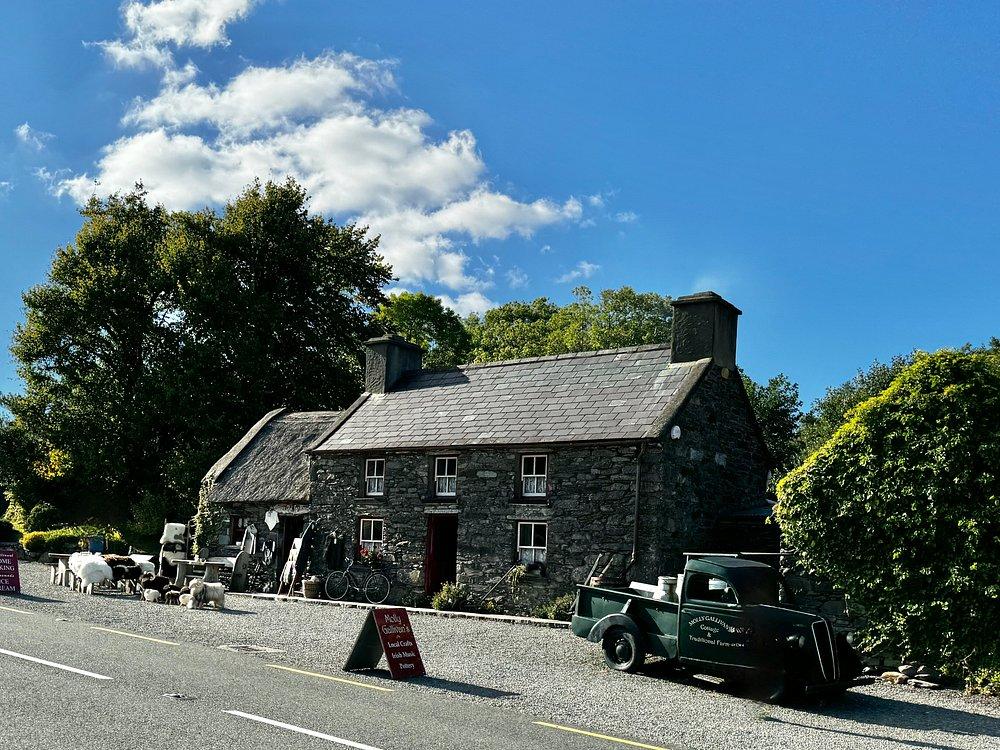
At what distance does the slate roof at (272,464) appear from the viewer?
27812 mm

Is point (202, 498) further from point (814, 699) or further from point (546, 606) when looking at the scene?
point (814, 699)

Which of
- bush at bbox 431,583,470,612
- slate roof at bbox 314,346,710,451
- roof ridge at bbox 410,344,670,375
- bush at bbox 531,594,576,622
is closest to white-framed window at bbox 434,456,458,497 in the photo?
slate roof at bbox 314,346,710,451

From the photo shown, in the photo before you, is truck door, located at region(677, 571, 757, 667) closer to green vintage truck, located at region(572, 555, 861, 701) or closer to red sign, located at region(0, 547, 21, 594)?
green vintage truck, located at region(572, 555, 861, 701)

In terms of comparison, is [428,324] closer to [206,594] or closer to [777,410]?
[777,410]

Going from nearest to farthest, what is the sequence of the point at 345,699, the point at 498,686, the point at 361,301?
1. the point at 345,699
2. the point at 498,686
3. the point at 361,301

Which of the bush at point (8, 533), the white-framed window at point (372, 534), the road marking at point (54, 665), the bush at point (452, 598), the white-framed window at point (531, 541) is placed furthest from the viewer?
the bush at point (8, 533)

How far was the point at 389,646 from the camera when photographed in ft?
41.6

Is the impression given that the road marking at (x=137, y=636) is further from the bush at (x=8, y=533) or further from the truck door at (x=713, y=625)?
the bush at (x=8, y=533)

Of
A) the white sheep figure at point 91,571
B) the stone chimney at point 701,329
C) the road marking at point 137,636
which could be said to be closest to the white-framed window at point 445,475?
the stone chimney at point 701,329

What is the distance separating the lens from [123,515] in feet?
141

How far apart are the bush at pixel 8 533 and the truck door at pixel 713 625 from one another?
3462cm

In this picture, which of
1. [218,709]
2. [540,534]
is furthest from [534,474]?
[218,709]

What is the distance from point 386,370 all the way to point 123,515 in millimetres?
21027

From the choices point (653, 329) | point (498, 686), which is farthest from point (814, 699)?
point (653, 329)
